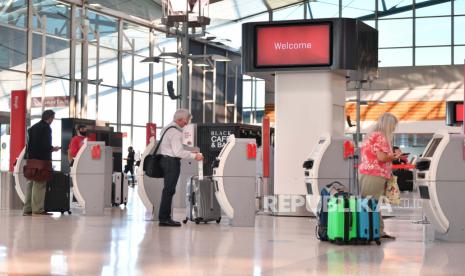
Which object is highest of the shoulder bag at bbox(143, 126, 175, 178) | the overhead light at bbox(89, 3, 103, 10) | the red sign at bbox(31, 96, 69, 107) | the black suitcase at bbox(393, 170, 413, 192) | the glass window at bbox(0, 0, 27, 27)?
the overhead light at bbox(89, 3, 103, 10)

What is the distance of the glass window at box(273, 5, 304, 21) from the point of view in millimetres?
39609

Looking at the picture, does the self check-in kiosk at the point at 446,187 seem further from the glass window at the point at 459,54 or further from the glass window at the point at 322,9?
the glass window at the point at 322,9

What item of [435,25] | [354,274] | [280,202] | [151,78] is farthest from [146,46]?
[354,274]

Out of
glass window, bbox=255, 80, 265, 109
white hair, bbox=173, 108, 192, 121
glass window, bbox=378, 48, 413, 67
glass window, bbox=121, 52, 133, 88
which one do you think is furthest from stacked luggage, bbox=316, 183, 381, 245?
glass window, bbox=255, 80, 265, 109

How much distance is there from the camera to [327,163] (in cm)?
1255

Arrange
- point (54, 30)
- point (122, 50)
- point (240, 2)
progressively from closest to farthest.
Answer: point (54, 30) < point (122, 50) < point (240, 2)

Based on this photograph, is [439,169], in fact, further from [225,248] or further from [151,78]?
[151,78]

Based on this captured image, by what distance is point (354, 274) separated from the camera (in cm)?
595

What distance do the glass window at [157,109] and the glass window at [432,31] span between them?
38.4ft

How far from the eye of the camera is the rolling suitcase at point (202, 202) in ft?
38.1

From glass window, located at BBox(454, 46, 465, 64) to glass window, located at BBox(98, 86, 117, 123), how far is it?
15129 mm

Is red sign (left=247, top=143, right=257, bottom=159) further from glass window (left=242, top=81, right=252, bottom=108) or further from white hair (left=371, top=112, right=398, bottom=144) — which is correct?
glass window (left=242, top=81, right=252, bottom=108)

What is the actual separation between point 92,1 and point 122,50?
313 cm

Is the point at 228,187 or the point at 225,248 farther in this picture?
the point at 228,187
